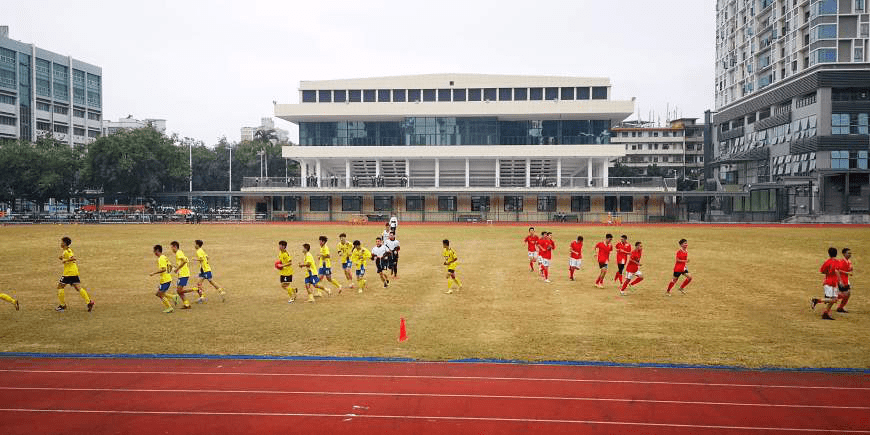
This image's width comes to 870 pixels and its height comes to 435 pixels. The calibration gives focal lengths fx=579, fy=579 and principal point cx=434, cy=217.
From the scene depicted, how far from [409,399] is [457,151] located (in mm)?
55161

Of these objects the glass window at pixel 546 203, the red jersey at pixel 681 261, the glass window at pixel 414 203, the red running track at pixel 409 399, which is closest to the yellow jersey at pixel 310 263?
the red running track at pixel 409 399

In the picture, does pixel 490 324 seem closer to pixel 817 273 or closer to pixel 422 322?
pixel 422 322

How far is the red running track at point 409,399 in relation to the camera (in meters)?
7.66

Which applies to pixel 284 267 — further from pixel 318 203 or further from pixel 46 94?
pixel 46 94

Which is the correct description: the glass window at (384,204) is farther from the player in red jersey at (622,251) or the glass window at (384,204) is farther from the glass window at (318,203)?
the player in red jersey at (622,251)

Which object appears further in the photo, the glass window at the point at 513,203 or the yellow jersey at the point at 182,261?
the glass window at the point at 513,203

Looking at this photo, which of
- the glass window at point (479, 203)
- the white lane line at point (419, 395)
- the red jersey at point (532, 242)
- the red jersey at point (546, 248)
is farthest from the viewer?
the glass window at point (479, 203)

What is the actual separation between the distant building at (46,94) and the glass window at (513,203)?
66.2 m

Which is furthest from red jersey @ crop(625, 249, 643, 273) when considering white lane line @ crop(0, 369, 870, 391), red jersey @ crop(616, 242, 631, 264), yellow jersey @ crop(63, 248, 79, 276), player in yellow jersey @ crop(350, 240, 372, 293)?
yellow jersey @ crop(63, 248, 79, 276)

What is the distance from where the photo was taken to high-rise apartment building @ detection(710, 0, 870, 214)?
5466 centimetres

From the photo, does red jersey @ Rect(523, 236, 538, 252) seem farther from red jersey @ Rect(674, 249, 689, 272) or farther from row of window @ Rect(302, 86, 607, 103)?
row of window @ Rect(302, 86, 607, 103)

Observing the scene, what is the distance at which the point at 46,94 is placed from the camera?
9100 centimetres

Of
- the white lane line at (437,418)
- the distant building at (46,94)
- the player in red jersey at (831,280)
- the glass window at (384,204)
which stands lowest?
the white lane line at (437,418)

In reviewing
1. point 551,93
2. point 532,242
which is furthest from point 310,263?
point 551,93
